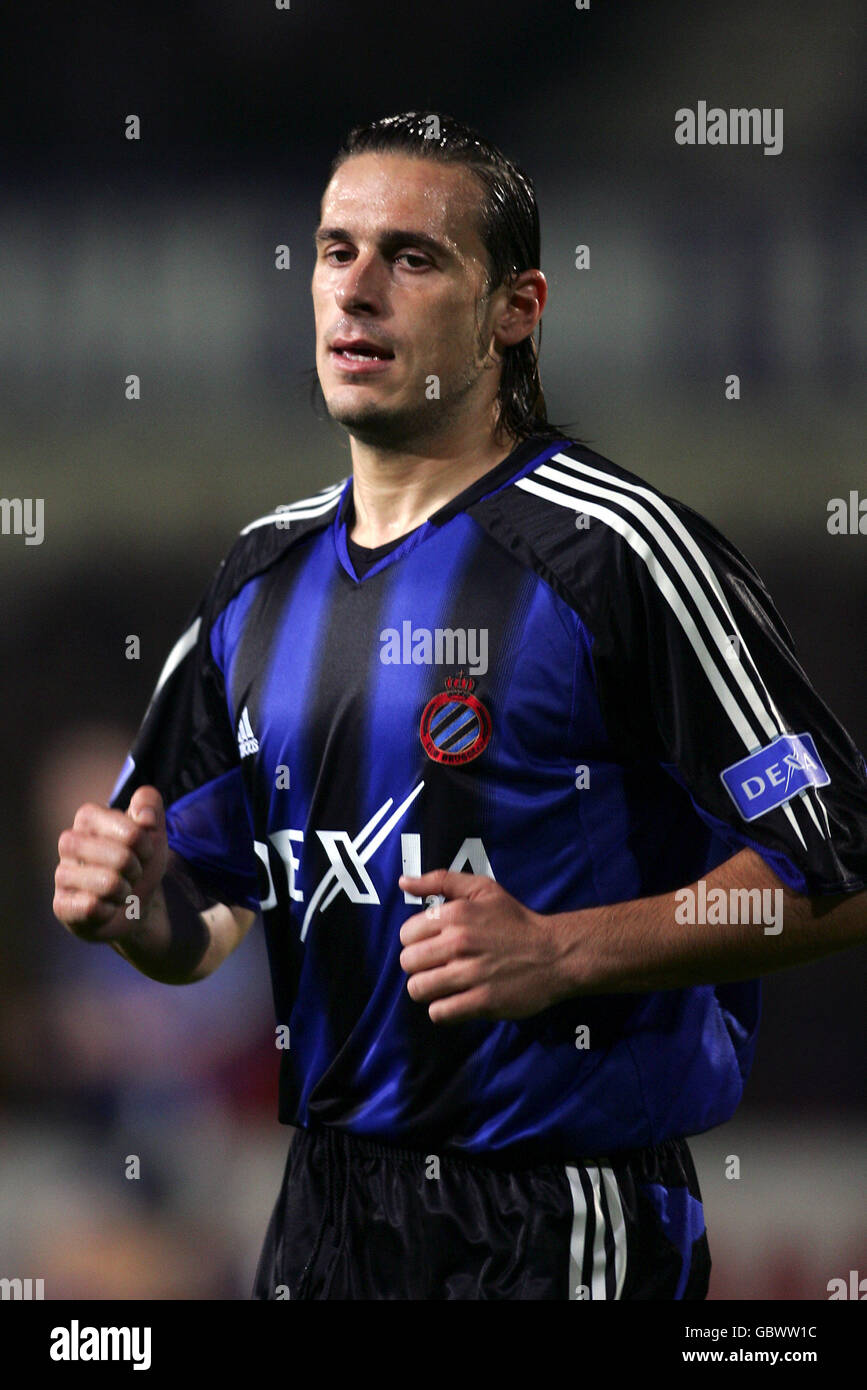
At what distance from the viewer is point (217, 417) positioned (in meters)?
2.82

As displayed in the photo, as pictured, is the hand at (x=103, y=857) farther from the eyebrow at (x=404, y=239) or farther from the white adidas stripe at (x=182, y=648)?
the eyebrow at (x=404, y=239)

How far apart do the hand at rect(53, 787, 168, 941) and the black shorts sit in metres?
0.37

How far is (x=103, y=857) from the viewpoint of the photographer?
5.41 feet

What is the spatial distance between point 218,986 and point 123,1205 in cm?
45

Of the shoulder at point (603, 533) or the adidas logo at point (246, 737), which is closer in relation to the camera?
the shoulder at point (603, 533)

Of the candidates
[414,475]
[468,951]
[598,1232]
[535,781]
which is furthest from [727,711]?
[598,1232]

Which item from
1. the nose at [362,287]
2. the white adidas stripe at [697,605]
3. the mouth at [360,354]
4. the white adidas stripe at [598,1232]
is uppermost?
the nose at [362,287]

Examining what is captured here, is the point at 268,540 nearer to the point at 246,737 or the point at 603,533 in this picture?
the point at 246,737

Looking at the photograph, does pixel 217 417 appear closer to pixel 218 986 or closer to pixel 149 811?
pixel 218 986
